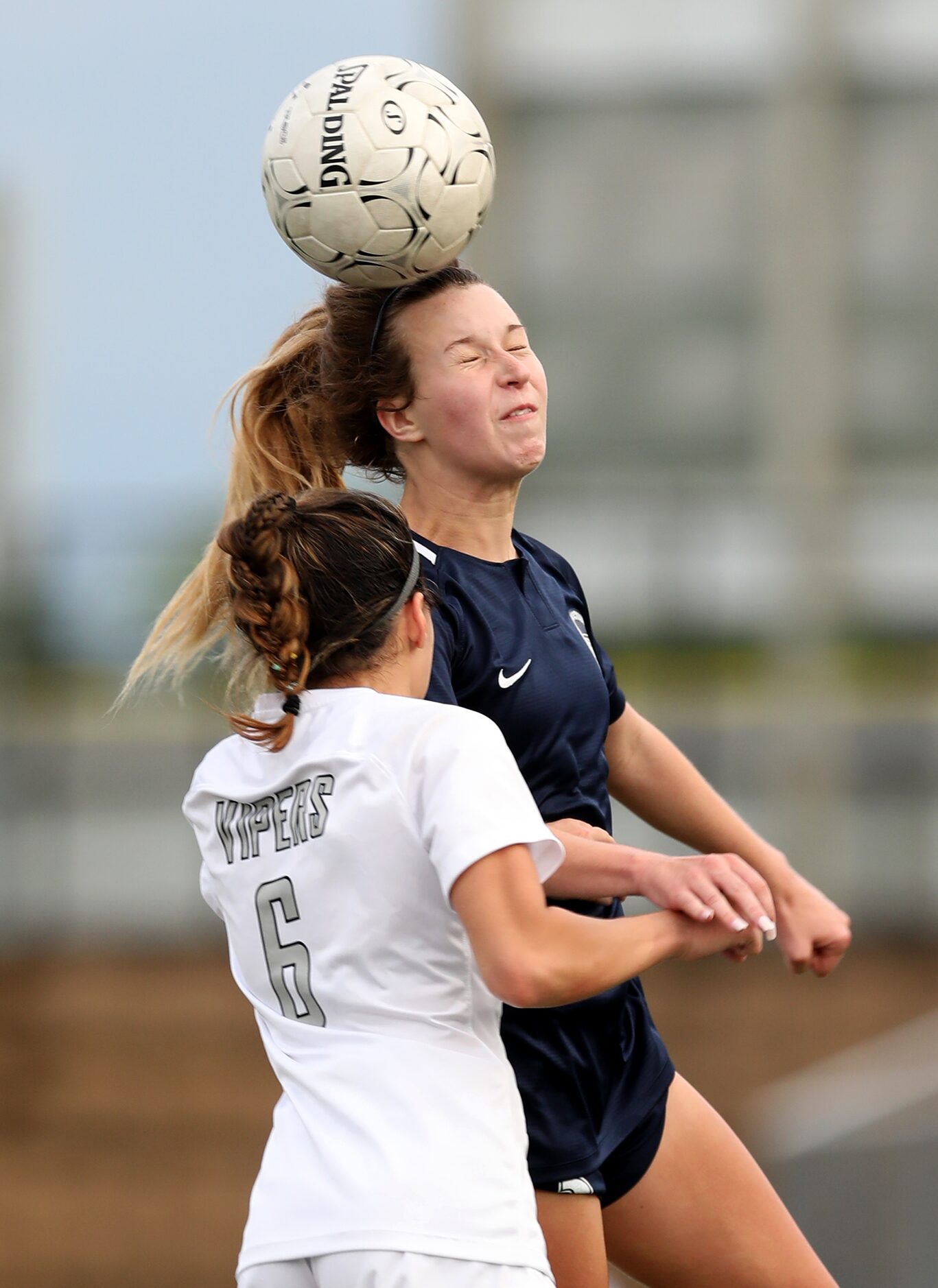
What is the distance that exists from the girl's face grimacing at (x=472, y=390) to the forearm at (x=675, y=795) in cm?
64

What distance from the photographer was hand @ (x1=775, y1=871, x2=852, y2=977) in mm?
3133

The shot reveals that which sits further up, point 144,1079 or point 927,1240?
point 927,1240

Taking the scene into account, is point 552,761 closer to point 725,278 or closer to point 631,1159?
point 631,1159

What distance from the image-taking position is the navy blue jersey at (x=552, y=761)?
9.70 feet

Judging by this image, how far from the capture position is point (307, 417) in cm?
331

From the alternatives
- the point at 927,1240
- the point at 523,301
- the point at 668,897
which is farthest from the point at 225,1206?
the point at 668,897

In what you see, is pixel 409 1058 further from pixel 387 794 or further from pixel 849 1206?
pixel 849 1206

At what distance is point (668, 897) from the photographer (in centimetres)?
255

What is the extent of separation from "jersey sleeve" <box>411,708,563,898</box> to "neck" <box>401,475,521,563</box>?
2.29 feet

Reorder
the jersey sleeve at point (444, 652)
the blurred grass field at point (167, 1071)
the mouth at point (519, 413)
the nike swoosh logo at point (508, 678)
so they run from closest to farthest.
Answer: the jersey sleeve at point (444, 652) → the nike swoosh logo at point (508, 678) → the mouth at point (519, 413) → the blurred grass field at point (167, 1071)

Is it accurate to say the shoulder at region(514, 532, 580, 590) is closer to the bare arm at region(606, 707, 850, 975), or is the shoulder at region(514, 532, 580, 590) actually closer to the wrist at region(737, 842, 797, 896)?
the bare arm at region(606, 707, 850, 975)

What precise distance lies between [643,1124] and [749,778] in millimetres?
9878

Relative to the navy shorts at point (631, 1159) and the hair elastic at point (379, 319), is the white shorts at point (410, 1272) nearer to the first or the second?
the navy shorts at point (631, 1159)

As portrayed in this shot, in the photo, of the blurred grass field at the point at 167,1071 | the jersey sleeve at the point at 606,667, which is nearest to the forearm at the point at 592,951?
the jersey sleeve at the point at 606,667
